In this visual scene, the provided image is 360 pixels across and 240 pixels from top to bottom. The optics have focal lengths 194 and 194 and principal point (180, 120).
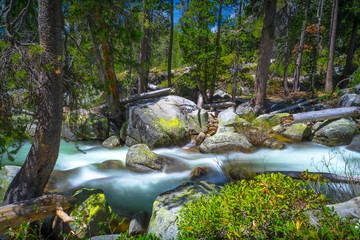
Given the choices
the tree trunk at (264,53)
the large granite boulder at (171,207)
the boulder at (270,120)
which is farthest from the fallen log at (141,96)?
the large granite boulder at (171,207)

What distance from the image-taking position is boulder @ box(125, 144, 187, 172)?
6.22 metres

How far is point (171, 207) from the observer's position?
346cm

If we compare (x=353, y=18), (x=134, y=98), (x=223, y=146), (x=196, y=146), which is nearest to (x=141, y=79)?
(x=134, y=98)

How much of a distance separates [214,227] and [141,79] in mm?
10989

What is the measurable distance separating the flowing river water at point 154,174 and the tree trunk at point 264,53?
3267 mm

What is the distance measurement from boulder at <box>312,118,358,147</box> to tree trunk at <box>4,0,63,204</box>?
9.22 meters

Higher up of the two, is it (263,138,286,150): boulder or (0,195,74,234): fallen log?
(263,138,286,150): boulder

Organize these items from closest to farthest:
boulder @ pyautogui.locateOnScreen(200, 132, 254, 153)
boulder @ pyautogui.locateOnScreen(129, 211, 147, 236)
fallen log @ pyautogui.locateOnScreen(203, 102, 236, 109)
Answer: boulder @ pyautogui.locateOnScreen(129, 211, 147, 236) < boulder @ pyautogui.locateOnScreen(200, 132, 254, 153) < fallen log @ pyautogui.locateOnScreen(203, 102, 236, 109)

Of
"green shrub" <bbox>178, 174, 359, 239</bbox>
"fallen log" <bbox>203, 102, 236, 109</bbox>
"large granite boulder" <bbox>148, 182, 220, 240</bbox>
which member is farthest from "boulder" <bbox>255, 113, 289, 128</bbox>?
"green shrub" <bbox>178, 174, 359, 239</bbox>

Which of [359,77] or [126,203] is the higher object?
[359,77]

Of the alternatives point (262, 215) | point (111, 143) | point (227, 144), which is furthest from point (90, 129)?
point (262, 215)

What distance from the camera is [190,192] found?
12.5ft

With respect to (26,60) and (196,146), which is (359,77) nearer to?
(196,146)

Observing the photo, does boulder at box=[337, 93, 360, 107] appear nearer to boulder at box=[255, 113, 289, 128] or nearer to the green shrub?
boulder at box=[255, 113, 289, 128]
